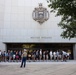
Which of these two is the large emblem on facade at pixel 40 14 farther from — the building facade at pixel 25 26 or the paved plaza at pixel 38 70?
the paved plaza at pixel 38 70

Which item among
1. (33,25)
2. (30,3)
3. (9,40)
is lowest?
(9,40)

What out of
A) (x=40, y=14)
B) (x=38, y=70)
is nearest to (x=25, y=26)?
(x=40, y=14)

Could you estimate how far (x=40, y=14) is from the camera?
30016mm

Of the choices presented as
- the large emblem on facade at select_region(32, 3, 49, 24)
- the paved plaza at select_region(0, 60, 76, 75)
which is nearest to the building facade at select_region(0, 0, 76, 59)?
the large emblem on facade at select_region(32, 3, 49, 24)

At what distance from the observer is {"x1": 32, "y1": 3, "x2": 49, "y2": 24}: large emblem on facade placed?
29828 millimetres

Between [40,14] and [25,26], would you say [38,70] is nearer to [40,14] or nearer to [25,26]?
[25,26]

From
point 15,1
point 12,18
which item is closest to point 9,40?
point 12,18

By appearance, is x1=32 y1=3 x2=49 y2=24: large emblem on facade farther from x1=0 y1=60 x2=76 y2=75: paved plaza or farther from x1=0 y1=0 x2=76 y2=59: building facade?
x1=0 y1=60 x2=76 y2=75: paved plaza

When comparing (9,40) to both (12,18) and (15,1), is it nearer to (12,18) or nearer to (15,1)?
(12,18)

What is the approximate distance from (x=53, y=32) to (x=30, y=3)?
569 centimetres

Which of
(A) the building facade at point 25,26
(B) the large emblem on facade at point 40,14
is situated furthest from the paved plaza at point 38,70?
(B) the large emblem on facade at point 40,14

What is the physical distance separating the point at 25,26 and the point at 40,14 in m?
2.93

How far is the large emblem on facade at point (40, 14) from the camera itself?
2983 cm

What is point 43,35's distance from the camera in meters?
29.7
